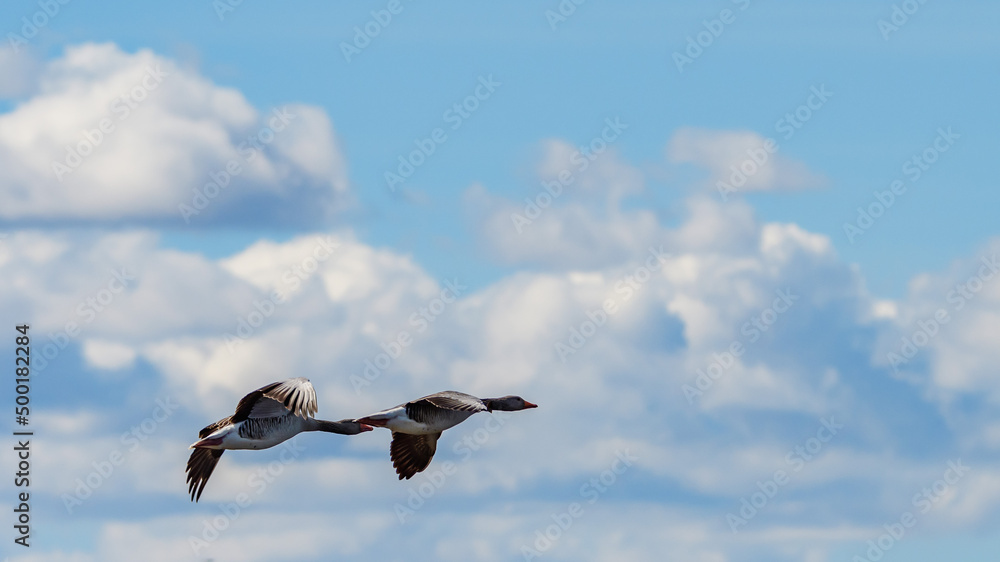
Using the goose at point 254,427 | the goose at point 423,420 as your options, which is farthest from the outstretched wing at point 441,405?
the goose at point 254,427

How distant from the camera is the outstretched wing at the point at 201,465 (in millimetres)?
83750

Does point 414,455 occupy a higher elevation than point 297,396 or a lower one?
higher

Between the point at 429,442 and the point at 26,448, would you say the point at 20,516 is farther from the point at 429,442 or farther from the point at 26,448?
the point at 429,442

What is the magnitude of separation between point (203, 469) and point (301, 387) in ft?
34.7

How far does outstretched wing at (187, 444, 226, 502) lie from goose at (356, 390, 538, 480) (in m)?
5.80

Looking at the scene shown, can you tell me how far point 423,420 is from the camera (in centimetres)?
8438

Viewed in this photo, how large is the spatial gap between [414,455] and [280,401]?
13663mm

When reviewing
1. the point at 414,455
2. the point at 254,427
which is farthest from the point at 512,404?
the point at 254,427

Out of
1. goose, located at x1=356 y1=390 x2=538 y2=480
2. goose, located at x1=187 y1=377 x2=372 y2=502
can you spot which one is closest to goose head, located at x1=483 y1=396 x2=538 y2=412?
goose, located at x1=356 y1=390 x2=538 y2=480

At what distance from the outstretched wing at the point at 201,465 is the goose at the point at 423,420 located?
19.0 feet

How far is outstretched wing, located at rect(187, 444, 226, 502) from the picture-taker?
3297 inches

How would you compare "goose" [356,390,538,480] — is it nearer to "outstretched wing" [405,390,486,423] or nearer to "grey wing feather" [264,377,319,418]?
"outstretched wing" [405,390,486,423]

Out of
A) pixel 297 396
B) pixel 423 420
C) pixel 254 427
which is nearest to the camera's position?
pixel 297 396

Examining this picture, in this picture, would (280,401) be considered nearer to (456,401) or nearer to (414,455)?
(456,401)
